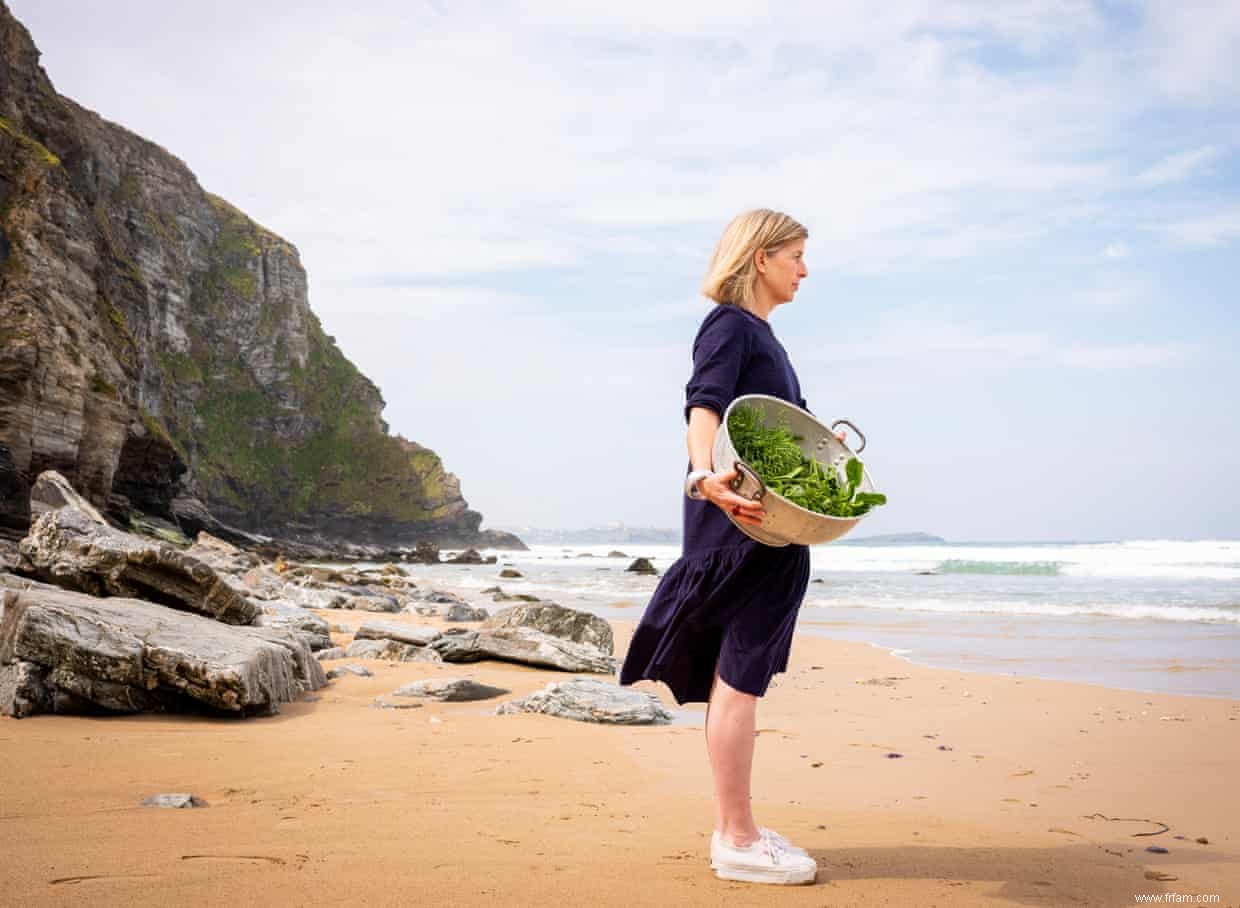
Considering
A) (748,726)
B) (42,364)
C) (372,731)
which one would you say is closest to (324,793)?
(372,731)

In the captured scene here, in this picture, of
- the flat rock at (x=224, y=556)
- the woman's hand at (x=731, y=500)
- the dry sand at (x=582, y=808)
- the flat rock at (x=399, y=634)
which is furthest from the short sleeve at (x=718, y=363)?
the flat rock at (x=224, y=556)

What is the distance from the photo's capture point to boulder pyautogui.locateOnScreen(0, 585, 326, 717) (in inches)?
182

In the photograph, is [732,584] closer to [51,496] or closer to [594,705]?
[594,705]

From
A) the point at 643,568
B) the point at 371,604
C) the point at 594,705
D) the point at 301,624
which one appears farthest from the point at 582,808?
the point at 643,568

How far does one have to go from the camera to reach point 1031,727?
19.4 feet

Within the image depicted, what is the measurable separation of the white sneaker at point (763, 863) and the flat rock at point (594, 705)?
111 inches

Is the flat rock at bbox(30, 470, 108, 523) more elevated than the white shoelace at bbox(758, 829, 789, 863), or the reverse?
the flat rock at bbox(30, 470, 108, 523)

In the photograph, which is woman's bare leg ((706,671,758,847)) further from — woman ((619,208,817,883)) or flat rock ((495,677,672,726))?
flat rock ((495,677,672,726))

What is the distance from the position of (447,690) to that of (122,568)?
225 centimetres

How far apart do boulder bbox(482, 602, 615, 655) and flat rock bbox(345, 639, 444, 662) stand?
55.0 inches

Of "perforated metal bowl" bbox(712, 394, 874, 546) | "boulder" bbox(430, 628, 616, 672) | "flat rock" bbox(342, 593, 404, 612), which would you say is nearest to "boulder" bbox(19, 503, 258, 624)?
"boulder" bbox(430, 628, 616, 672)

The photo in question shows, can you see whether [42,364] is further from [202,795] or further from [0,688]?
[202,795]

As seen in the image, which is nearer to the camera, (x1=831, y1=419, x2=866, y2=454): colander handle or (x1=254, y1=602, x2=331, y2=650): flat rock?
(x1=831, y1=419, x2=866, y2=454): colander handle

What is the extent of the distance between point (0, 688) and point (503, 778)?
2.48m
